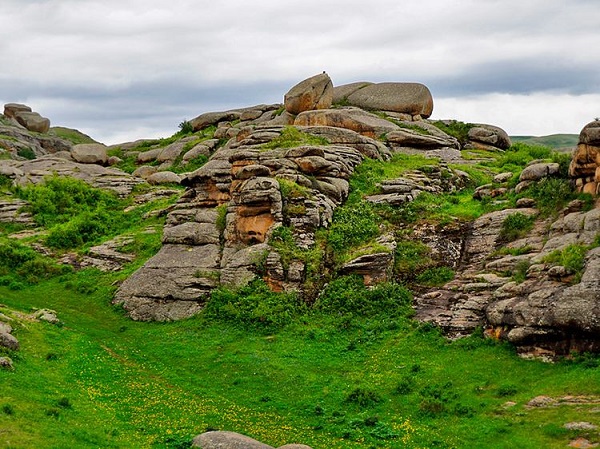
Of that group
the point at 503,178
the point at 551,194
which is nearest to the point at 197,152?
the point at 503,178

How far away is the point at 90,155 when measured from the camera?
85.8 meters

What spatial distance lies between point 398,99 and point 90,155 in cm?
4134

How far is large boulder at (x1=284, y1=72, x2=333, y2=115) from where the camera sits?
71.9 meters

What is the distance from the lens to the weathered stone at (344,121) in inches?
2689

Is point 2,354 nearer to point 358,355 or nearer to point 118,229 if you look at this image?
point 358,355

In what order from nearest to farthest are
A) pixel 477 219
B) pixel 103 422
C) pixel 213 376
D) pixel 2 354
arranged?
1. pixel 103 422
2. pixel 2 354
3. pixel 213 376
4. pixel 477 219

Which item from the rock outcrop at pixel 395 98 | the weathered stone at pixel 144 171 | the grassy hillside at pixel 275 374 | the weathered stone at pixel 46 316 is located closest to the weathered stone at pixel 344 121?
the rock outcrop at pixel 395 98

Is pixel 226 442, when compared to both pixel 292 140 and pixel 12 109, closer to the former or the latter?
pixel 292 140

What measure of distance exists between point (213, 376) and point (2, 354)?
33.2 ft

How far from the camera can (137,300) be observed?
42.8 m

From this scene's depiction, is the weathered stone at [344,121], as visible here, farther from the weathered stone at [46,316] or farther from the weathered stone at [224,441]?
the weathered stone at [224,441]

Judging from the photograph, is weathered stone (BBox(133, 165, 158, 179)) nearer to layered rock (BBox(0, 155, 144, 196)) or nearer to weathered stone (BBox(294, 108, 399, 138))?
layered rock (BBox(0, 155, 144, 196))

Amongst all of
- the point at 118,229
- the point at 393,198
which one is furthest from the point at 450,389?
the point at 118,229

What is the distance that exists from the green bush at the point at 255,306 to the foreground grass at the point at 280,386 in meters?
0.82
